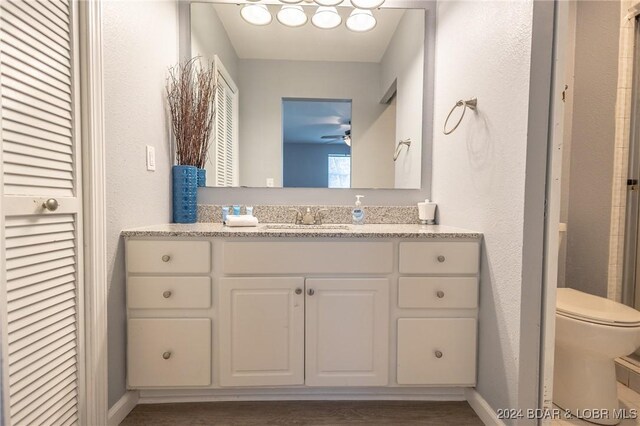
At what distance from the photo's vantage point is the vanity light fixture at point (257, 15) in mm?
1867

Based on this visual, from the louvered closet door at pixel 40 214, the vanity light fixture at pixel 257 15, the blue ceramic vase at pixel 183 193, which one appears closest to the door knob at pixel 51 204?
the louvered closet door at pixel 40 214

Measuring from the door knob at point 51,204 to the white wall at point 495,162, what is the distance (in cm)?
152

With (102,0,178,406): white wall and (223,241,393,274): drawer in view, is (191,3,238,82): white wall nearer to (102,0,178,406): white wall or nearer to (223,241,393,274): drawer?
(102,0,178,406): white wall

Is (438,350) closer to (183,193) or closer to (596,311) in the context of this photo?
(596,311)

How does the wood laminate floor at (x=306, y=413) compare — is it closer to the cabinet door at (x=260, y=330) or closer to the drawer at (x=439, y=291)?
the cabinet door at (x=260, y=330)

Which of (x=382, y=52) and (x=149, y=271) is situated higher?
(x=382, y=52)

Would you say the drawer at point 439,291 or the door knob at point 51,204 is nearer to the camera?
the door knob at point 51,204

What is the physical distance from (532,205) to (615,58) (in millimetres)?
1482

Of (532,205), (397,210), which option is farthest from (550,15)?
(397,210)

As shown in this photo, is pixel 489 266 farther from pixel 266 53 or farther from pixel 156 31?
pixel 156 31

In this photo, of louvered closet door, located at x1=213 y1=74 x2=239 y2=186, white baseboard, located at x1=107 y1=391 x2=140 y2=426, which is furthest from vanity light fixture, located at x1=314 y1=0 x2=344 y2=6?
white baseboard, located at x1=107 y1=391 x2=140 y2=426

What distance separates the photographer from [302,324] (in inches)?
55.1

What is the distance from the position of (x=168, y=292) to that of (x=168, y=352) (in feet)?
0.83

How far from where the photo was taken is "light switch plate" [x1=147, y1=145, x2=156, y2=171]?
1547 mm
